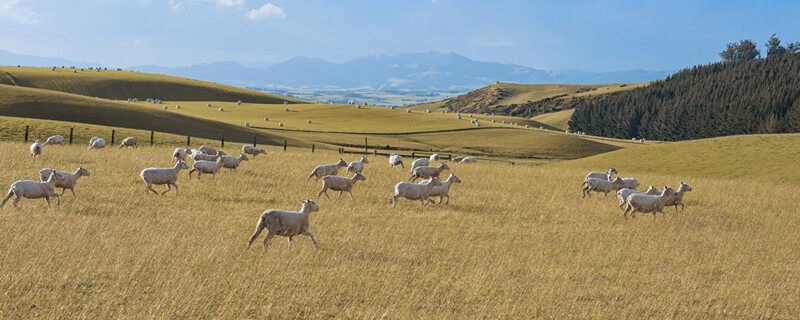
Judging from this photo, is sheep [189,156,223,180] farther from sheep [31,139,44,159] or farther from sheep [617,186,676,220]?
sheep [617,186,676,220]

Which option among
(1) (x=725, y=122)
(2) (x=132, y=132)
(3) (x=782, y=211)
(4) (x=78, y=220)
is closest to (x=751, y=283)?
(3) (x=782, y=211)

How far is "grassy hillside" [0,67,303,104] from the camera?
129 meters

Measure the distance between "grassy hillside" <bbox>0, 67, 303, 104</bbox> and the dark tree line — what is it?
9401cm

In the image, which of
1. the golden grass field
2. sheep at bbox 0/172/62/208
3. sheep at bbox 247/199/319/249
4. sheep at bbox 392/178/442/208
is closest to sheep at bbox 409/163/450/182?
the golden grass field

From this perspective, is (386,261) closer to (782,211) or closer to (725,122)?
(782,211)

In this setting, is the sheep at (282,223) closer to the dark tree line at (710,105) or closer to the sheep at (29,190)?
the sheep at (29,190)

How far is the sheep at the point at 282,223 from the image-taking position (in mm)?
12461

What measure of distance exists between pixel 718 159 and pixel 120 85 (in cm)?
13762

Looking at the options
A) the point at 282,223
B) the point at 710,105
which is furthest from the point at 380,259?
the point at 710,105

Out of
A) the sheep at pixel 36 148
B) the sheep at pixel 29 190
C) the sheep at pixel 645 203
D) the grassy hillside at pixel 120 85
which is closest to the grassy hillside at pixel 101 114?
the sheep at pixel 36 148

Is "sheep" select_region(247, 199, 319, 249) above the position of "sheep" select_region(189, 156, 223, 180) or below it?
above

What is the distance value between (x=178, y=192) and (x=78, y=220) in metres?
5.41

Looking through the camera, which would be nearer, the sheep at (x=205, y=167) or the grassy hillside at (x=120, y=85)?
the sheep at (x=205, y=167)

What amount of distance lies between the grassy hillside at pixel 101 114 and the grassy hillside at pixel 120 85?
6824 centimetres
